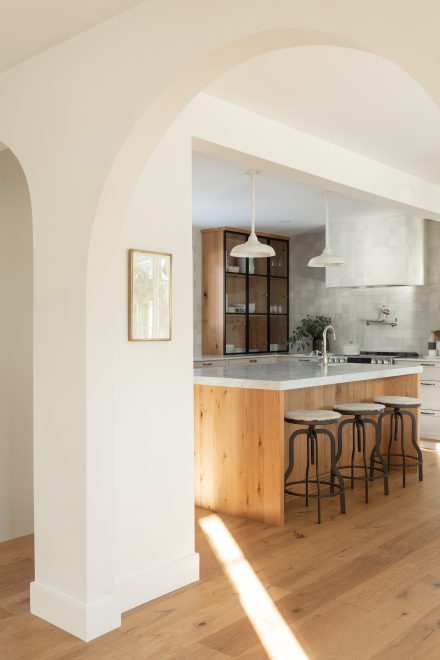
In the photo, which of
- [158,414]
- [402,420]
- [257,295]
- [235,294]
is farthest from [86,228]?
[257,295]

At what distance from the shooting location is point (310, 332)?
8734 mm

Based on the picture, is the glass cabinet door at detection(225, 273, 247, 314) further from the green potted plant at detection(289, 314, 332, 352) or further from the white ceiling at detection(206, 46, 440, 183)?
the white ceiling at detection(206, 46, 440, 183)

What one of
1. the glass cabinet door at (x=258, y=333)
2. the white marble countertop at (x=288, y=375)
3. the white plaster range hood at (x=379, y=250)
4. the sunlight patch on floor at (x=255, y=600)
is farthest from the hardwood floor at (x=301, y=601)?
the glass cabinet door at (x=258, y=333)

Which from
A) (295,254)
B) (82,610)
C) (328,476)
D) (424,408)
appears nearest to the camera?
(82,610)

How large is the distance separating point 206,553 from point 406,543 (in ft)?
3.97

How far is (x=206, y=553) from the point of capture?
3.75 meters

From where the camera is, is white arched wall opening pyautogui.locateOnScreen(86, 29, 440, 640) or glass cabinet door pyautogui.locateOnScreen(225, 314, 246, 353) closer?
white arched wall opening pyautogui.locateOnScreen(86, 29, 440, 640)

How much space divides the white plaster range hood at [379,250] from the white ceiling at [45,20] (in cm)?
553

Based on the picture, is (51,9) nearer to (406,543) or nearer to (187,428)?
(187,428)

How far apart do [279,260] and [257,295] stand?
0.67 meters

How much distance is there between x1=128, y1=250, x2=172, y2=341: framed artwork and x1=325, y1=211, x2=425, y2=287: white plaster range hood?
4.98 meters

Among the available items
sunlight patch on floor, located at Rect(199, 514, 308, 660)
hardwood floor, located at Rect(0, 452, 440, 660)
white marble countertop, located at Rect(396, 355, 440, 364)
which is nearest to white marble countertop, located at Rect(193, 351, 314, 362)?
white marble countertop, located at Rect(396, 355, 440, 364)

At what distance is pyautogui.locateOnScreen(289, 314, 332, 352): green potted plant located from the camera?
873 centimetres

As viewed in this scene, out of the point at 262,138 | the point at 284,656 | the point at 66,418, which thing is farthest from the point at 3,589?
the point at 262,138
